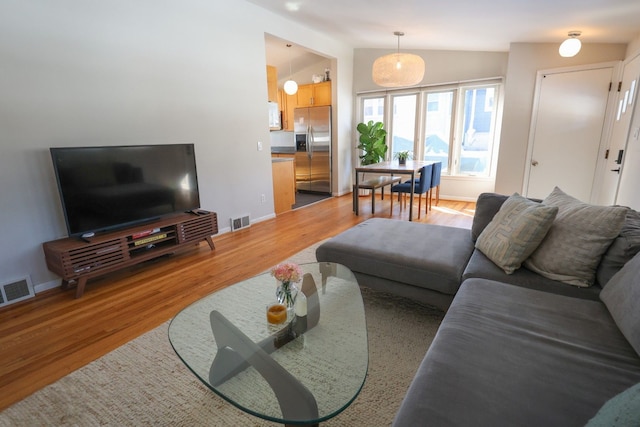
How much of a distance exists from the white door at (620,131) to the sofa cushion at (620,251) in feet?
6.76

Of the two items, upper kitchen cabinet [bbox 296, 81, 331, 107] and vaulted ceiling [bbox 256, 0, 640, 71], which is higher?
vaulted ceiling [bbox 256, 0, 640, 71]

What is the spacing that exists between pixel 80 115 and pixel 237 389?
276 centimetres

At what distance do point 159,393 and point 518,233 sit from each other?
2077 millimetres

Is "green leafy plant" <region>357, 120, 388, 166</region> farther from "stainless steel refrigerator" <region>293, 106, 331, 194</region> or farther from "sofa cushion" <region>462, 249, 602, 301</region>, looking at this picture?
"sofa cushion" <region>462, 249, 602, 301</region>

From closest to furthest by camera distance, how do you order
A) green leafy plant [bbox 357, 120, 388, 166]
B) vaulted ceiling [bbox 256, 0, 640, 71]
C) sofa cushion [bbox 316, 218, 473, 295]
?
sofa cushion [bbox 316, 218, 473, 295], vaulted ceiling [bbox 256, 0, 640, 71], green leafy plant [bbox 357, 120, 388, 166]

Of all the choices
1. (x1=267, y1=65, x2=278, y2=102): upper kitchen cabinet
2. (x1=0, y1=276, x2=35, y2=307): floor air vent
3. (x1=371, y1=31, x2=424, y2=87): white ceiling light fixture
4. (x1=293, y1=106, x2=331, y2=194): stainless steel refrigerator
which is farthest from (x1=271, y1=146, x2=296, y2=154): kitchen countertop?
(x1=0, y1=276, x2=35, y2=307): floor air vent

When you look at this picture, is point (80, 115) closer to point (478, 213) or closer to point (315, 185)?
point (478, 213)

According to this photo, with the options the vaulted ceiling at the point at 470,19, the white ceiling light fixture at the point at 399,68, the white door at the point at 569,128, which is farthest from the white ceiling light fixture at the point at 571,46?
the white ceiling light fixture at the point at 399,68

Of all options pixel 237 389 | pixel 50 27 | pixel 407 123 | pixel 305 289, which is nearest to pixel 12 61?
pixel 50 27

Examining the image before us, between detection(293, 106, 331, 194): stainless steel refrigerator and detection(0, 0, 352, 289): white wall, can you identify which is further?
detection(293, 106, 331, 194): stainless steel refrigerator

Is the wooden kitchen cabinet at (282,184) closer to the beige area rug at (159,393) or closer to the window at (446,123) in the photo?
the window at (446,123)

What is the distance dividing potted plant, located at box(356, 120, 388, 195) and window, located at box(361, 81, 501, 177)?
0.41 metres

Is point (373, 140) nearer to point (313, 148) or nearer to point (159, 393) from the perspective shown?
point (313, 148)

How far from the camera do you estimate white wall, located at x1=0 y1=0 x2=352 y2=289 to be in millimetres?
2377
